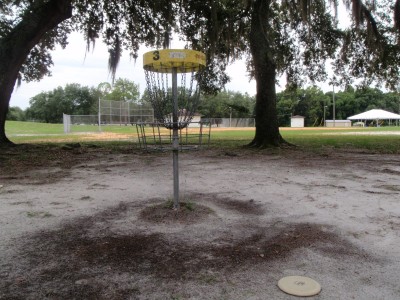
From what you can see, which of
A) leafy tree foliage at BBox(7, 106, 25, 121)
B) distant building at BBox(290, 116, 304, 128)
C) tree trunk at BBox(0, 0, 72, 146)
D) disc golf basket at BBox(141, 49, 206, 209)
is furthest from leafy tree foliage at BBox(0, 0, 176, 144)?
leafy tree foliage at BBox(7, 106, 25, 121)

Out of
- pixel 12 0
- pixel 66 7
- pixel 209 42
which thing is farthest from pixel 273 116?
pixel 12 0

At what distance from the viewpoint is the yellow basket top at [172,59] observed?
12.5 ft

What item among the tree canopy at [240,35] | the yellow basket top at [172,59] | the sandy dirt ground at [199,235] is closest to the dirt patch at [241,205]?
the sandy dirt ground at [199,235]

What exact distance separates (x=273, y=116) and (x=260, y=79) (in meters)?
1.32

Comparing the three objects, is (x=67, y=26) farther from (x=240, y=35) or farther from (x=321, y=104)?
(x=321, y=104)

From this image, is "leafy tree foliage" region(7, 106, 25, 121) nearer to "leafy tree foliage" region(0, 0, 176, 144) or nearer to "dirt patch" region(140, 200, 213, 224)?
"leafy tree foliage" region(0, 0, 176, 144)

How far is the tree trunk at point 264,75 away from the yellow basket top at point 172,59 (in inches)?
343

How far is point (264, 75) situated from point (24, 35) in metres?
7.76

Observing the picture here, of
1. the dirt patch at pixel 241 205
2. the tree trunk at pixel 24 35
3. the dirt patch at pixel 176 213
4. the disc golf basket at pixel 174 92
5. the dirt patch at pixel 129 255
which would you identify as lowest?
the dirt patch at pixel 129 255

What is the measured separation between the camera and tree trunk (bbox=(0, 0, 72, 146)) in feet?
38.5

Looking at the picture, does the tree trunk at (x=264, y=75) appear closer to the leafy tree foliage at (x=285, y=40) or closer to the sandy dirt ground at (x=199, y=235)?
the leafy tree foliage at (x=285, y=40)

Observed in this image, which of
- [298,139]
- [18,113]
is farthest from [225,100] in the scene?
[298,139]

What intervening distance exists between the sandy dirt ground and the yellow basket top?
1.59m

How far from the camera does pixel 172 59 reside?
3.80 m
